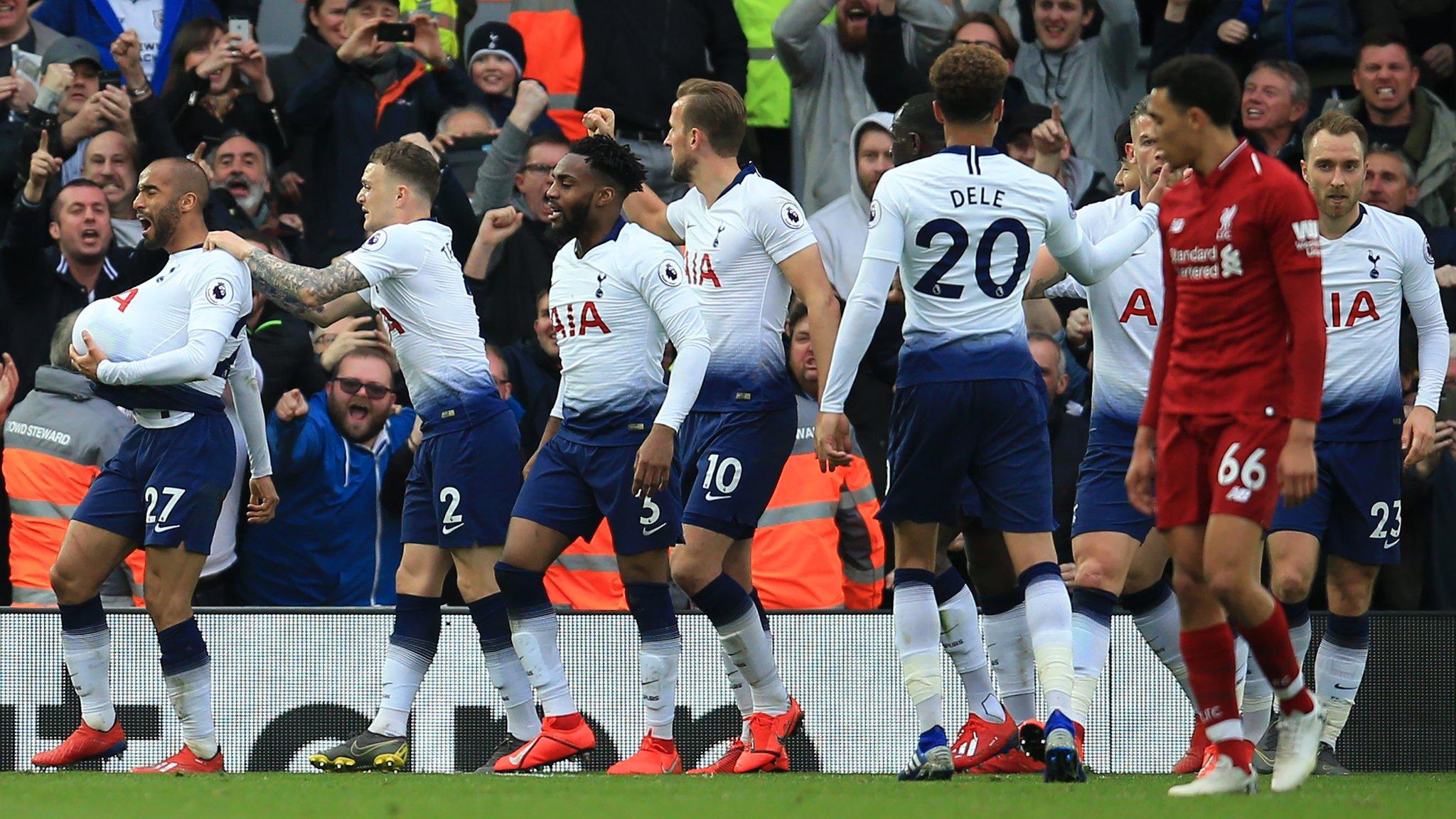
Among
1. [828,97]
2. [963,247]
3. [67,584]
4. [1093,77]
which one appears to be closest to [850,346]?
[963,247]

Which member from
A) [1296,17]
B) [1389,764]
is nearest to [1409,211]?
[1296,17]

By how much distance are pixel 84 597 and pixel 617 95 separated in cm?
515

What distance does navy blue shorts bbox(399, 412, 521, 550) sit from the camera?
8062 millimetres

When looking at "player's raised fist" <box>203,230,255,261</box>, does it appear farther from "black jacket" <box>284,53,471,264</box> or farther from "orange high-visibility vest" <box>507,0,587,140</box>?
"orange high-visibility vest" <box>507,0,587,140</box>

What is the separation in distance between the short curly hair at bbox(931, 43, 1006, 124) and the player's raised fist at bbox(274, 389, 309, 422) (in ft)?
14.9

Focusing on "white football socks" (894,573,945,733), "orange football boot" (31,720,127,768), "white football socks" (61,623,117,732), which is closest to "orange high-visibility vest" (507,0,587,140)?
"white football socks" (61,623,117,732)

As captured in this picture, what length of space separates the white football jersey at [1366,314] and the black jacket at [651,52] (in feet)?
16.1

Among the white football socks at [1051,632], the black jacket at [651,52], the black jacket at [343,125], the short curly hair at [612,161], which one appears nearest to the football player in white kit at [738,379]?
the short curly hair at [612,161]

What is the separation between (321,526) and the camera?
10.1 metres

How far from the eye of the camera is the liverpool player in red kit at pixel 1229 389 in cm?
571

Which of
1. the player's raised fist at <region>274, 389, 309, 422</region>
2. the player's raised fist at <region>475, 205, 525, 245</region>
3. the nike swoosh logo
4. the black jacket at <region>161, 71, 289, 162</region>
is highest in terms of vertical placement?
the black jacket at <region>161, 71, 289, 162</region>

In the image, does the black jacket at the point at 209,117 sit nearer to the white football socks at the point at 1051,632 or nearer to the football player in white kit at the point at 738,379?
the football player in white kit at the point at 738,379

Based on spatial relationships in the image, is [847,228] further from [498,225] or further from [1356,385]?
[1356,385]

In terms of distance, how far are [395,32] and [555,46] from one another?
112cm
